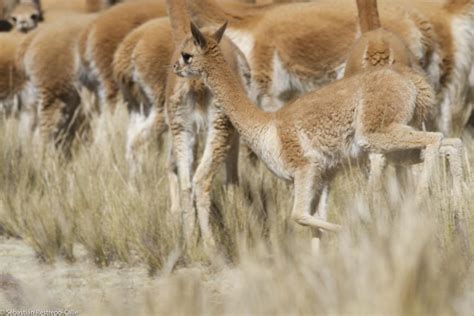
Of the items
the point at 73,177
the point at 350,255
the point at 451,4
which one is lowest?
the point at 73,177

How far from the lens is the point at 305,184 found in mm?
7020

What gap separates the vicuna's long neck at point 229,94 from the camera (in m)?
7.38

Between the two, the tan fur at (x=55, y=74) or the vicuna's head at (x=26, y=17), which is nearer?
the tan fur at (x=55, y=74)

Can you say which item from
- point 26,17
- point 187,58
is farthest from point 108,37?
point 187,58

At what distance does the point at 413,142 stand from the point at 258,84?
344cm

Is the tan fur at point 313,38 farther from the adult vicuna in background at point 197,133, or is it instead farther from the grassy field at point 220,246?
the adult vicuna in background at point 197,133

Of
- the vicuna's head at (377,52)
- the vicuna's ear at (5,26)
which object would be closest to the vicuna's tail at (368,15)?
the vicuna's head at (377,52)

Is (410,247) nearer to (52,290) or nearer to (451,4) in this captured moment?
(52,290)

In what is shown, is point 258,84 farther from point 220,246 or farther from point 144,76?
point 220,246

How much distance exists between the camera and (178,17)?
8.97 metres

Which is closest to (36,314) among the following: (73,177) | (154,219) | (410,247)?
(410,247)

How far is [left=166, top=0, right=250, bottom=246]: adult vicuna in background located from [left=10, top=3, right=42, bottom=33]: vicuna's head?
17.1 ft

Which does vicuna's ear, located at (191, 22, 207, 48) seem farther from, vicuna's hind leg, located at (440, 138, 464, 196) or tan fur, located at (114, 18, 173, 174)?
tan fur, located at (114, 18, 173, 174)

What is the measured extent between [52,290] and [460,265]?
2.96 meters
